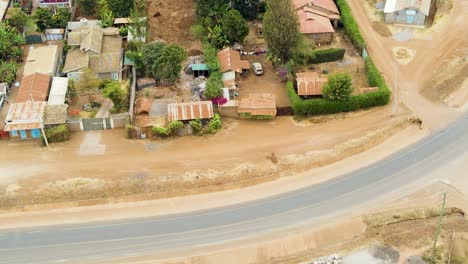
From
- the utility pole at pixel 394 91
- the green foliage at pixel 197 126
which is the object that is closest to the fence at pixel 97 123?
the green foliage at pixel 197 126

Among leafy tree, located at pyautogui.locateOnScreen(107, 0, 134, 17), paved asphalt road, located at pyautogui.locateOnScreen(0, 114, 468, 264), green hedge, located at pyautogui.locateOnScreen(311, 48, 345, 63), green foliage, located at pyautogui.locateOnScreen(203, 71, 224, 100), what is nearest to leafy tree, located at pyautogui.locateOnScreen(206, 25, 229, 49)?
green foliage, located at pyautogui.locateOnScreen(203, 71, 224, 100)

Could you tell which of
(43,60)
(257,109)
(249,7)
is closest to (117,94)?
(43,60)

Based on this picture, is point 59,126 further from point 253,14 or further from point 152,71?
point 253,14

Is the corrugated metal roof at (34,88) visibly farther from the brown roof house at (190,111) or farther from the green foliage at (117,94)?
the brown roof house at (190,111)

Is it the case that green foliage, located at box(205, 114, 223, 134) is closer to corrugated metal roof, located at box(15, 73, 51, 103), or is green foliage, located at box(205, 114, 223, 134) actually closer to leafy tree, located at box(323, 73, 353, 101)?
leafy tree, located at box(323, 73, 353, 101)

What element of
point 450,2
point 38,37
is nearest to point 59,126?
point 38,37
